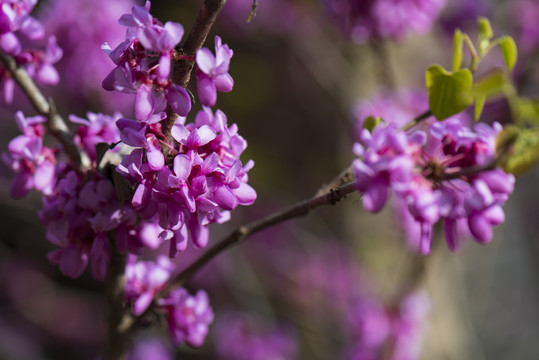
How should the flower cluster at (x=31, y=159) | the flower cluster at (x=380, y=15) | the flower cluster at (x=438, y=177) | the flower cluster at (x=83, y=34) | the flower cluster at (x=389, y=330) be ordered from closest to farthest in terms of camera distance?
1. the flower cluster at (x=438, y=177)
2. the flower cluster at (x=31, y=159)
3. the flower cluster at (x=380, y=15)
4. the flower cluster at (x=83, y=34)
5. the flower cluster at (x=389, y=330)

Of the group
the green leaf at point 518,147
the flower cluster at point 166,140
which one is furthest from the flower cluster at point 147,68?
the green leaf at point 518,147

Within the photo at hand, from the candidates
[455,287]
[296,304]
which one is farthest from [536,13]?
[296,304]

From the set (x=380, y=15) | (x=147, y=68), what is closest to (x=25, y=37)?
(x=147, y=68)

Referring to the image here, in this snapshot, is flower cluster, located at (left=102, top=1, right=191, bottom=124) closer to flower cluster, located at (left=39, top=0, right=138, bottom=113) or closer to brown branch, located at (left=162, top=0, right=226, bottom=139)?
brown branch, located at (left=162, top=0, right=226, bottom=139)

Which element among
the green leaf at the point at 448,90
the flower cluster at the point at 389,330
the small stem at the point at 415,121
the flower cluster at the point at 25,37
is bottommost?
the flower cluster at the point at 389,330

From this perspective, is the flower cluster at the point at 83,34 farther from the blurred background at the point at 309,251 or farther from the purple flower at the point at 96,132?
the purple flower at the point at 96,132

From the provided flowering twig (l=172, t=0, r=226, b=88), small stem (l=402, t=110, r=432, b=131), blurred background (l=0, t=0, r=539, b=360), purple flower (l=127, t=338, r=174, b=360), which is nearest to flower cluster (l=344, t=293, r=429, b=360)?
blurred background (l=0, t=0, r=539, b=360)
